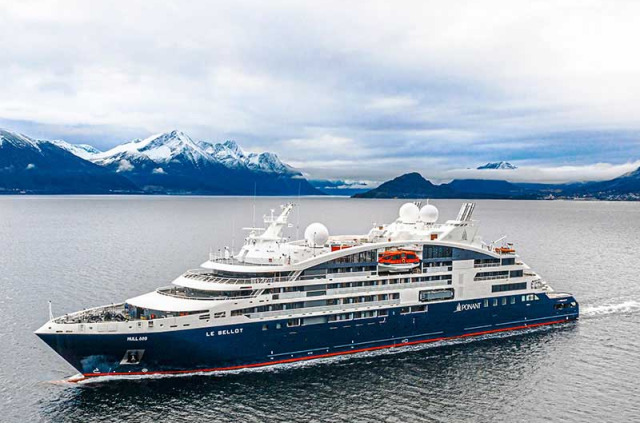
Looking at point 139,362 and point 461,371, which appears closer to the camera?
point 139,362

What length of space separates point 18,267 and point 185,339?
56.6 m

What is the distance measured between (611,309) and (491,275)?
18.0m

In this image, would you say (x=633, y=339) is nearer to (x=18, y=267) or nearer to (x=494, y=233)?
(x=18, y=267)

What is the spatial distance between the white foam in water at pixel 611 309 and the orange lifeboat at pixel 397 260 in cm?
2339

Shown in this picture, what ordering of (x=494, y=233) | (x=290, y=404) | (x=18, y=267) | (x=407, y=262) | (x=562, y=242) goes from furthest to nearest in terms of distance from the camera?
(x=494, y=233), (x=562, y=242), (x=18, y=267), (x=407, y=262), (x=290, y=404)

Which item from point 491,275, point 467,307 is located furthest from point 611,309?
point 467,307

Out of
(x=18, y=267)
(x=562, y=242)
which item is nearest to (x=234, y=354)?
(x=18, y=267)

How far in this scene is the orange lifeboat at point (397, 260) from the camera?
147ft

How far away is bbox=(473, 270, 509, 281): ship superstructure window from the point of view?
4872 cm

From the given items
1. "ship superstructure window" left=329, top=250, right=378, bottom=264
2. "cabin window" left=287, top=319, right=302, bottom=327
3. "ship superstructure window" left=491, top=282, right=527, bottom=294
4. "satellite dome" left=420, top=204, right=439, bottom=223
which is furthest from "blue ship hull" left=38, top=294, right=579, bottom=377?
"satellite dome" left=420, top=204, right=439, bottom=223

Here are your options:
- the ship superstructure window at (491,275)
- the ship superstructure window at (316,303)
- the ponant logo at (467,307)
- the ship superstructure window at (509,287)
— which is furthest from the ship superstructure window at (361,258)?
the ship superstructure window at (509,287)

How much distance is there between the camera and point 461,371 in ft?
132

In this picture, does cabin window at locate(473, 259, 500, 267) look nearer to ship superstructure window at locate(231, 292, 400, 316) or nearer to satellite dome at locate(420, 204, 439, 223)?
satellite dome at locate(420, 204, 439, 223)

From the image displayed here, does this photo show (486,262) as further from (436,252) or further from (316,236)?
(316,236)
